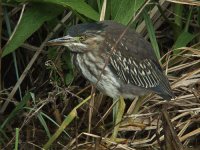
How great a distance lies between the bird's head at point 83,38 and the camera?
12.3 ft

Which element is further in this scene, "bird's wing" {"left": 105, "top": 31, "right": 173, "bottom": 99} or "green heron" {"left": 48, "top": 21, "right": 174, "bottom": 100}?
"bird's wing" {"left": 105, "top": 31, "right": 173, "bottom": 99}

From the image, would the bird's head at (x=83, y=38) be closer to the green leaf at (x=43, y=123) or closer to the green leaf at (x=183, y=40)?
the green leaf at (x=43, y=123)

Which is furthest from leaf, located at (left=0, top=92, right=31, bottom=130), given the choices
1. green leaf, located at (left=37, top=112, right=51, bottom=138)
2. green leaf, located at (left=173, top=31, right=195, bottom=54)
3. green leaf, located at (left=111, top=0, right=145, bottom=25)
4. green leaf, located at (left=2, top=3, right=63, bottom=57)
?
green leaf, located at (left=173, top=31, right=195, bottom=54)

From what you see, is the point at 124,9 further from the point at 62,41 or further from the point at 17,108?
the point at 17,108

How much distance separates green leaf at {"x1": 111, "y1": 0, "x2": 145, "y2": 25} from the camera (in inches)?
154

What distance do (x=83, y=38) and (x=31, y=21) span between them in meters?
0.33

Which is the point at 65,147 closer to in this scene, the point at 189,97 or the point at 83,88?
the point at 83,88

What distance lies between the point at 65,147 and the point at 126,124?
49 cm

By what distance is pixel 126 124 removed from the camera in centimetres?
409

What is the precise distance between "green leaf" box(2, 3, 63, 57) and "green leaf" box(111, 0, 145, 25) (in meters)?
0.31

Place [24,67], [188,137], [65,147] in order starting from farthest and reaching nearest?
1. [24,67]
2. [188,137]
3. [65,147]

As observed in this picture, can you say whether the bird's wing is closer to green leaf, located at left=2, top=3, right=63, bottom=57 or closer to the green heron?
the green heron

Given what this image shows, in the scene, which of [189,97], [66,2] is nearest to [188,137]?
[189,97]

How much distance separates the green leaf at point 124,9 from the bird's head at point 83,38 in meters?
0.17
